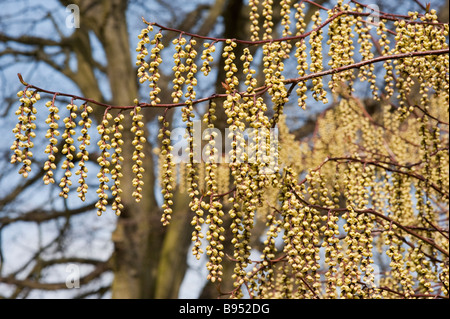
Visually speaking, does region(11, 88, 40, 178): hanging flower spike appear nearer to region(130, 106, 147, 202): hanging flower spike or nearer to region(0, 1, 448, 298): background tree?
region(0, 1, 448, 298): background tree

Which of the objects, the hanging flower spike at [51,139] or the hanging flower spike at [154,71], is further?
the hanging flower spike at [154,71]

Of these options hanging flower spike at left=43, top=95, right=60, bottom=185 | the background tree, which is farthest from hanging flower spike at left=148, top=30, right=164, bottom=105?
hanging flower spike at left=43, top=95, right=60, bottom=185

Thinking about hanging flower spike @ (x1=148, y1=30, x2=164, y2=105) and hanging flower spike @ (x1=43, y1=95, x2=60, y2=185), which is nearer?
hanging flower spike @ (x1=43, y1=95, x2=60, y2=185)

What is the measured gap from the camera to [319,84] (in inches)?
76.0

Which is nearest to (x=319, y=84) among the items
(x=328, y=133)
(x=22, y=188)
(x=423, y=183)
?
(x=423, y=183)

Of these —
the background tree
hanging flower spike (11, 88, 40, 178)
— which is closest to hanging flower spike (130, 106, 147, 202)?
the background tree

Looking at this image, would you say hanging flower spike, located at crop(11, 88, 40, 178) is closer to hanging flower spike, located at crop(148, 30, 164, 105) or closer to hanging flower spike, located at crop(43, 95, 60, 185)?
hanging flower spike, located at crop(43, 95, 60, 185)

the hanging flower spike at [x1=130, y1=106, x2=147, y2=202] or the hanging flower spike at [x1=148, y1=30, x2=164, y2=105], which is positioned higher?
the hanging flower spike at [x1=148, y1=30, x2=164, y2=105]

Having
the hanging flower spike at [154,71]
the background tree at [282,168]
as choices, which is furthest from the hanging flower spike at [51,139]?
the hanging flower spike at [154,71]

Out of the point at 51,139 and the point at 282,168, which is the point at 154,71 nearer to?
the point at 51,139

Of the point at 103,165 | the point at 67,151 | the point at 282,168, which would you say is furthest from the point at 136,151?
the point at 282,168

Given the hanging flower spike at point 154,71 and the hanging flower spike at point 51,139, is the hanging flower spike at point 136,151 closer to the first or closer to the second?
the hanging flower spike at point 154,71
